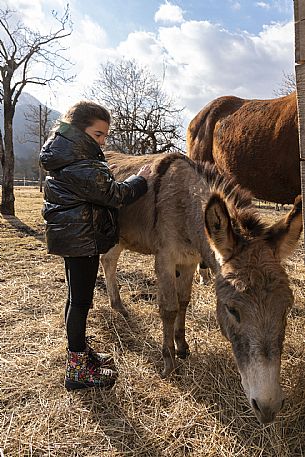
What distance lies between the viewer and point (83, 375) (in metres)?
3.01

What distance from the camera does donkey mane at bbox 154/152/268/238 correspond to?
96.8 inches

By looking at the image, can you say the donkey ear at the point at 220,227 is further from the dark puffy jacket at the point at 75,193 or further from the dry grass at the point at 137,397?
the dry grass at the point at 137,397

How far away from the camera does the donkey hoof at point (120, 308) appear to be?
4.47 meters

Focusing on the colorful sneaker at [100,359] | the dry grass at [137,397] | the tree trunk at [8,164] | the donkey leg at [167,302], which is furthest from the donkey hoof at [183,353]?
the tree trunk at [8,164]

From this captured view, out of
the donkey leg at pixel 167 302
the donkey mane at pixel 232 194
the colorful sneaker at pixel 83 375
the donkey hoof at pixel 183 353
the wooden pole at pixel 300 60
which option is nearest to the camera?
the wooden pole at pixel 300 60

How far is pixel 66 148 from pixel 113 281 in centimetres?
228

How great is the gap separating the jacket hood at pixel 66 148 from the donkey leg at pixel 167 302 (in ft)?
3.89

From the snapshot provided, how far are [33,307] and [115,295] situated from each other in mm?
1083

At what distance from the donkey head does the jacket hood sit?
119 centimetres

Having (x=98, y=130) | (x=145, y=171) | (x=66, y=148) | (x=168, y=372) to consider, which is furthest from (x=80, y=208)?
(x=168, y=372)

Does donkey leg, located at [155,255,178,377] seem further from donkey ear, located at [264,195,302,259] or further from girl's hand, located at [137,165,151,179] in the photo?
donkey ear, located at [264,195,302,259]

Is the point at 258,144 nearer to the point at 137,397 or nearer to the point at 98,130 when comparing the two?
the point at 98,130

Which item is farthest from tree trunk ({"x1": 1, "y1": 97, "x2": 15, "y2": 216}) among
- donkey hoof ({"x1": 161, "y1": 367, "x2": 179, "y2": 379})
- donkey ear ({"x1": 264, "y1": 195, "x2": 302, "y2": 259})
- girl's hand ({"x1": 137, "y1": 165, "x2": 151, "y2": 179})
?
donkey ear ({"x1": 264, "y1": 195, "x2": 302, "y2": 259})

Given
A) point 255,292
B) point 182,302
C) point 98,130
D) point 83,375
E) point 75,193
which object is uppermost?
point 98,130
